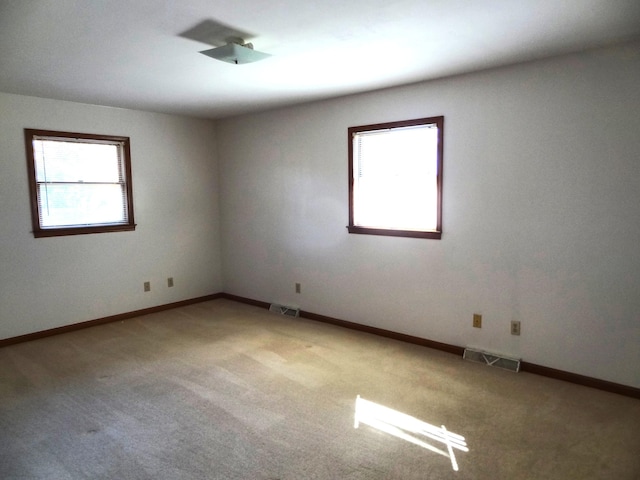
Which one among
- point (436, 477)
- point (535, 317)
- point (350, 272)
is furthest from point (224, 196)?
point (436, 477)

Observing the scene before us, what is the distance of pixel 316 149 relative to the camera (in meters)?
4.66

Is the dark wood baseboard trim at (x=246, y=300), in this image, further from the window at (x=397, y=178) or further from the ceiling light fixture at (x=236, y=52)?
the ceiling light fixture at (x=236, y=52)

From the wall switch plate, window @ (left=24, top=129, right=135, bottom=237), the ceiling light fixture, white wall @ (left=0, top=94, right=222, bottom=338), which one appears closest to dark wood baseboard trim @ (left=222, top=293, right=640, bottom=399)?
the wall switch plate

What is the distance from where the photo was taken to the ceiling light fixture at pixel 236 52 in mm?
2625

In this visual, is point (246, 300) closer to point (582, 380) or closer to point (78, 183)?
point (78, 183)

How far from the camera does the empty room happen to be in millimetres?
2365

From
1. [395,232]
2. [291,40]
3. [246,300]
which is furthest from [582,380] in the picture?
[246,300]

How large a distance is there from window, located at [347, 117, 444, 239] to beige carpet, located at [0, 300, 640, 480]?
46.2 inches

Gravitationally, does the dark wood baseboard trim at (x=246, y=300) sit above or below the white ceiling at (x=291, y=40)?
below

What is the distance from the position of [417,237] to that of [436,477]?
7.18 feet

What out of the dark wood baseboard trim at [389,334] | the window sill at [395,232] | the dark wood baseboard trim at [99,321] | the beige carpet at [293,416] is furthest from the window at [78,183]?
the window sill at [395,232]

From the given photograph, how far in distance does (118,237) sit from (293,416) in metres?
3.27

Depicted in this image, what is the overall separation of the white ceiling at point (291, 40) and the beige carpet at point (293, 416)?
95.0 inches

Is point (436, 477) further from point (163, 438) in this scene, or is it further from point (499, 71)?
point (499, 71)
